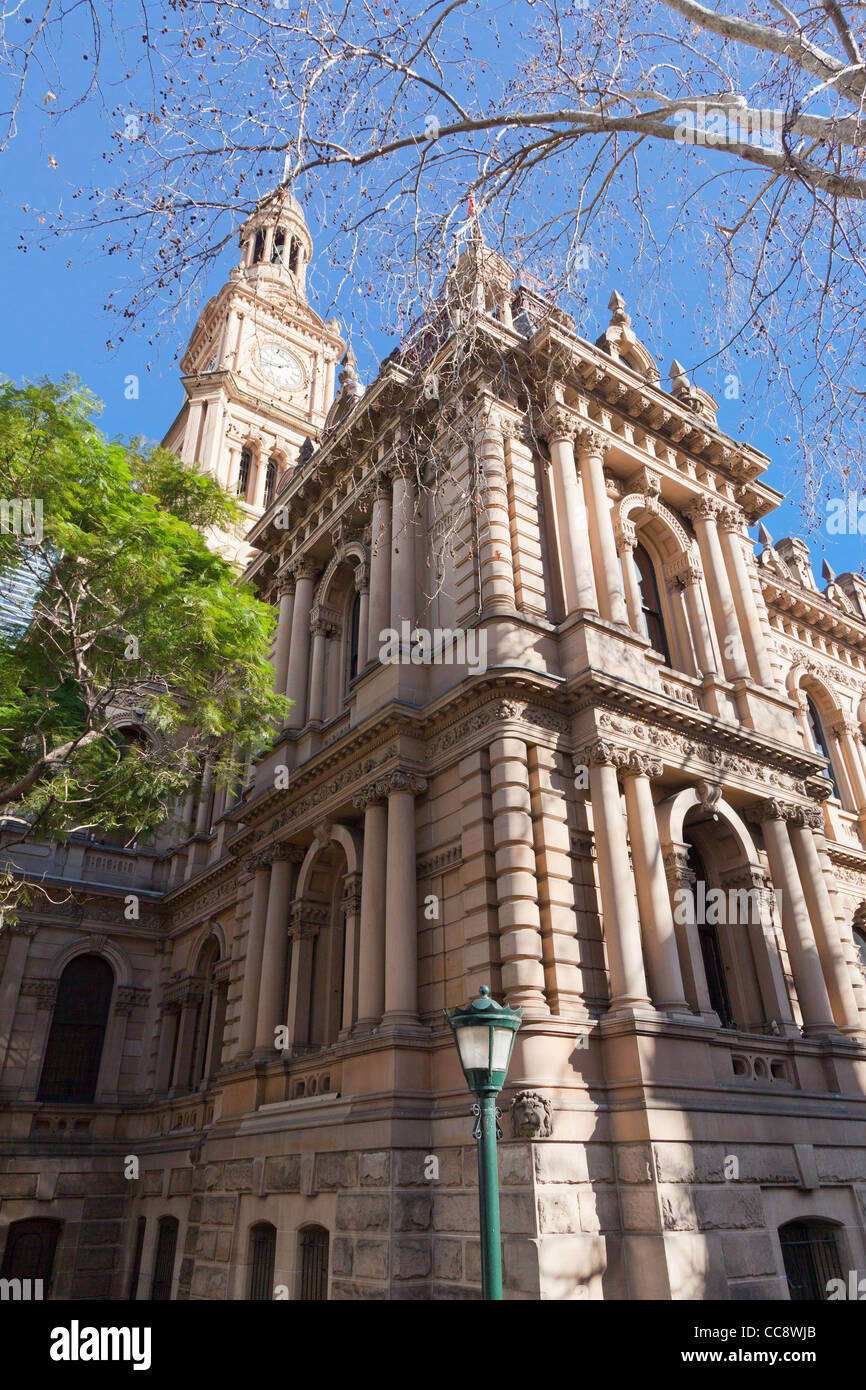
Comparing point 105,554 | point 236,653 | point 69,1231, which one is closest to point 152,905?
point 69,1231

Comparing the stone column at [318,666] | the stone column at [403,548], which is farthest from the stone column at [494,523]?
the stone column at [318,666]

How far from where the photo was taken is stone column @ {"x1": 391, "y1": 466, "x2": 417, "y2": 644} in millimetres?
17688

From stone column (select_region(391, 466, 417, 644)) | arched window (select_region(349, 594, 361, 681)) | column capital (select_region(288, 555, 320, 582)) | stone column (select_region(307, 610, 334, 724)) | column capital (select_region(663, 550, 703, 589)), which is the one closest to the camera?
stone column (select_region(391, 466, 417, 644))

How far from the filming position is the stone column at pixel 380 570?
18.1 m

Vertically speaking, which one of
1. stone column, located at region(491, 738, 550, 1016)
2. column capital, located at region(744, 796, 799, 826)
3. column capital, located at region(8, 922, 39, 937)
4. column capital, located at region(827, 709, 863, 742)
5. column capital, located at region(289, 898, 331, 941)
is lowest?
stone column, located at region(491, 738, 550, 1016)

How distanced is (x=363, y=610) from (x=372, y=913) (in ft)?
24.6

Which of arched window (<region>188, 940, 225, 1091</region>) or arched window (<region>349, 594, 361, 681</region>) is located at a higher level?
arched window (<region>349, 594, 361, 681</region>)

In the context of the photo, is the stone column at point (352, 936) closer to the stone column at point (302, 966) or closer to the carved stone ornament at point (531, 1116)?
the stone column at point (302, 966)

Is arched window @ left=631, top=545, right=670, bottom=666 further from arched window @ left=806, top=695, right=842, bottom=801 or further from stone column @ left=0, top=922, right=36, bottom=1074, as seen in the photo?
stone column @ left=0, top=922, right=36, bottom=1074

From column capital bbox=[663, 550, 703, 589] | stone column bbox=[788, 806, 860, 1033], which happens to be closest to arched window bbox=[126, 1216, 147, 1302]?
stone column bbox=[788, 806, 860, 1033]

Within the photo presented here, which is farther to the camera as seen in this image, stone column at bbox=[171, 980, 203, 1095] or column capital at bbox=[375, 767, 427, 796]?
stone column at bbox=[171, 980, 203, 1095]

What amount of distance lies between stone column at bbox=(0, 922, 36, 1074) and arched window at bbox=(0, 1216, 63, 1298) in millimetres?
3581
